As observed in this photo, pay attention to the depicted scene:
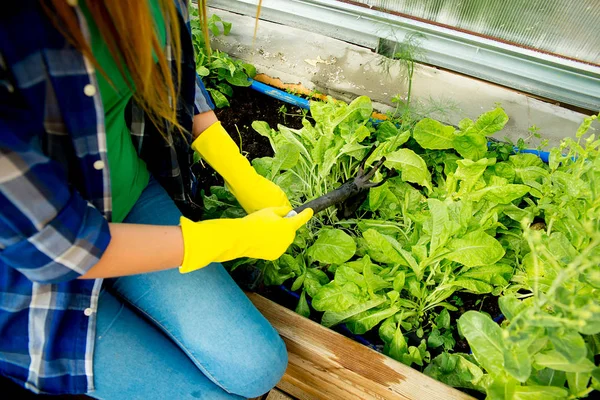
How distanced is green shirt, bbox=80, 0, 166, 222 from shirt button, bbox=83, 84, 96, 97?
0.03 meters

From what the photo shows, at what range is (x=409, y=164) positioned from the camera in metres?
1.16

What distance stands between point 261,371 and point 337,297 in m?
0.25

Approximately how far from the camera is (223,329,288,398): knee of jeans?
98 cm

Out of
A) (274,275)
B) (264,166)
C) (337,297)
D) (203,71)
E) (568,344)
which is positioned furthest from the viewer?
(203,71)

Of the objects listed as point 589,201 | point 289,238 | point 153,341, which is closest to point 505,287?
point 589,201

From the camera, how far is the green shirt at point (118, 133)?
770 mm

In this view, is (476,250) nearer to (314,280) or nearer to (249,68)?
(314,280)

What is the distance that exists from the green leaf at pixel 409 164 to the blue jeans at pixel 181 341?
52 cm

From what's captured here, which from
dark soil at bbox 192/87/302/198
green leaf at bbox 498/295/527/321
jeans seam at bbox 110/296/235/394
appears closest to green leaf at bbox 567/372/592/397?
green leaf at bbox 498/295/527/321

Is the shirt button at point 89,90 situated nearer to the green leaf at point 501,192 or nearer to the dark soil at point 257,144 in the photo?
the dark soil at point 257,144

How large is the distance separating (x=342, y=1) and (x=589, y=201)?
1120 millimetres

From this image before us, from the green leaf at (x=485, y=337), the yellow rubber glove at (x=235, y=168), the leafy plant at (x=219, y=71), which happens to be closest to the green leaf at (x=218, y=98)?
the leafy plant at (x=219, y=71)

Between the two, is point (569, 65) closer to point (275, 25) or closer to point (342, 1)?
point (342, 1)

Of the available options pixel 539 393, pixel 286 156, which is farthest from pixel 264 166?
pixel 539 393
